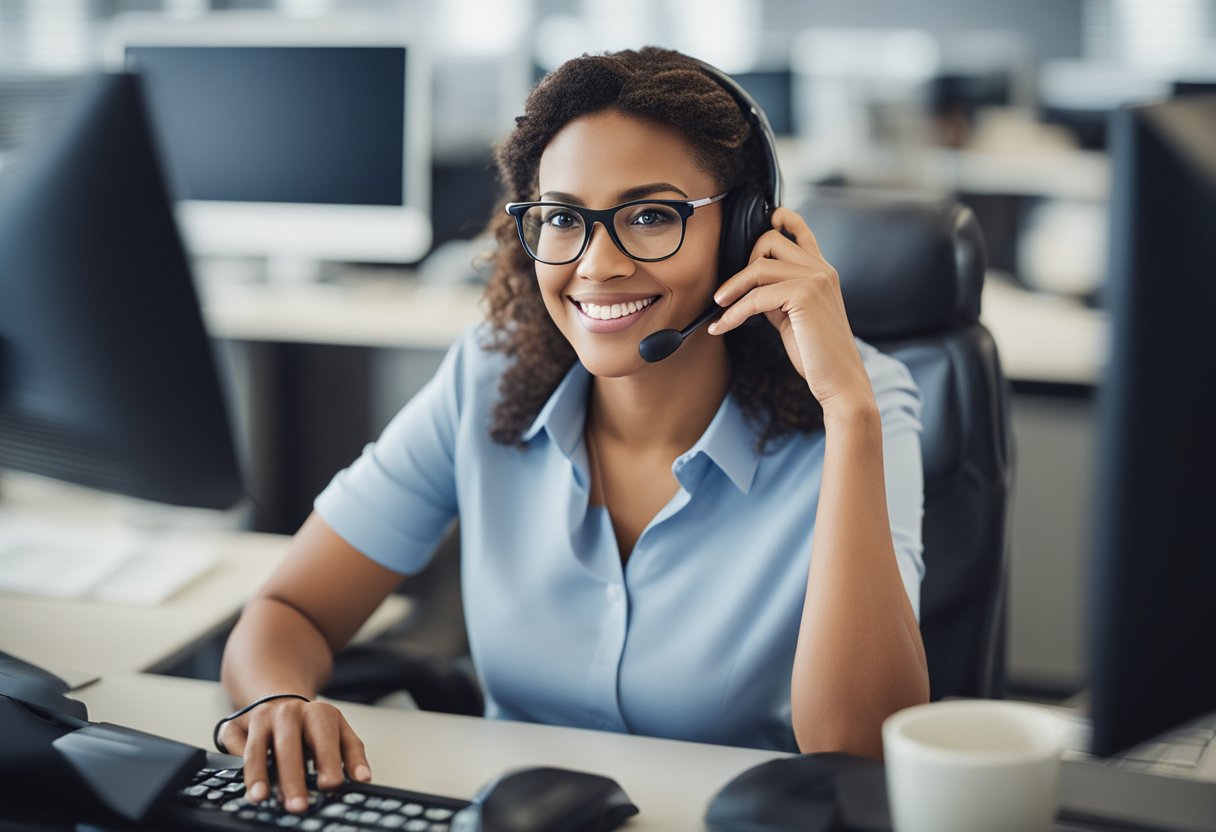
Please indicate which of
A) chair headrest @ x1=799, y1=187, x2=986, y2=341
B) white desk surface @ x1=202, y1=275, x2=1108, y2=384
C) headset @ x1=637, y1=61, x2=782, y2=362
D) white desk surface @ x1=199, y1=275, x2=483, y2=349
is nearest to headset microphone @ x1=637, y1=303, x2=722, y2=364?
headset @ x1=637, y1=61, x2=782, y2=362

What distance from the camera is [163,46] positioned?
104 inches

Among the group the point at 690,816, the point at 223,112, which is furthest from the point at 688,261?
the point at 223,112

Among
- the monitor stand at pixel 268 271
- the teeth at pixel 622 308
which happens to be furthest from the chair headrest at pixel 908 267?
the monitor stand at pixel 268 271

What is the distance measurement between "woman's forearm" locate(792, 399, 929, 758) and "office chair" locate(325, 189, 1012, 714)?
0.23 metres

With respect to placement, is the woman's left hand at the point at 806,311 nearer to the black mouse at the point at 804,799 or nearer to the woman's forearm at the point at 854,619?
the woman's forearm at the point at 854,619

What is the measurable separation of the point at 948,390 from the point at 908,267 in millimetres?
132

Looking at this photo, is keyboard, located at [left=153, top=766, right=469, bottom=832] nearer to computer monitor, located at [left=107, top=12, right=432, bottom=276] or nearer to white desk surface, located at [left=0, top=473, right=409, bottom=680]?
white desk surface, located at [left=0, top=473, right=409, bottom=680]

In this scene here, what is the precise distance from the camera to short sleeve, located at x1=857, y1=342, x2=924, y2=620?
1.05 meters

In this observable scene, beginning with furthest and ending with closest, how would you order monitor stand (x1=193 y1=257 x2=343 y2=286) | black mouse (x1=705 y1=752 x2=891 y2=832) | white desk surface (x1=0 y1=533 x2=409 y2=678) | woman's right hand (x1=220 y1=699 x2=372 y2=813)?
1. monitor stand (x1=193 y1=257 x2=343 y2=286)
2. white desk surface (x1=0 y1=533 x2=409 y2=678)
3. woman's right hand (x1=220 y1=699 x2=372 y2=813)
4. black mouse (x1=705 y1=752 x2=891 y2=832)

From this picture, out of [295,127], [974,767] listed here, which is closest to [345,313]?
[295,127]

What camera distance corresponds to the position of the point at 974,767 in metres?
0.58

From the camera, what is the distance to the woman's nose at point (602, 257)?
3.40ft

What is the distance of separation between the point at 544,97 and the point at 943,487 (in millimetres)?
538

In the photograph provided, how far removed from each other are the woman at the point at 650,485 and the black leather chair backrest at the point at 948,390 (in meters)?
0.08
